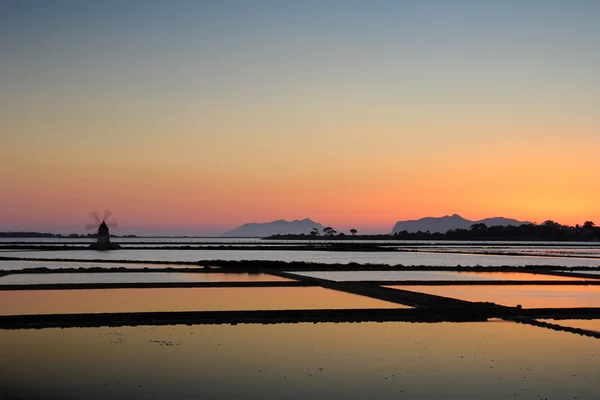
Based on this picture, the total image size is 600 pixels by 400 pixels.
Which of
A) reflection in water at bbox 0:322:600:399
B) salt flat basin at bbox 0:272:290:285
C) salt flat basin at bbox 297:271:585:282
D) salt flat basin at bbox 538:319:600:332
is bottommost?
reflection in water at bbox 0:322:600:399

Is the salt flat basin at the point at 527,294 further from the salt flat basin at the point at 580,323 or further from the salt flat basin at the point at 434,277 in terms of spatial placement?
Result: the salt flat basin at the point at 434,277

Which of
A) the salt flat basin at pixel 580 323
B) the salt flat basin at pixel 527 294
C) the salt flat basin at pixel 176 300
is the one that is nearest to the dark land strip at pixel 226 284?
the salt flat basin at pixel 176 300

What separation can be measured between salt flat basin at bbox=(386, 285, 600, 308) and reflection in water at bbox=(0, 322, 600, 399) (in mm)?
7177

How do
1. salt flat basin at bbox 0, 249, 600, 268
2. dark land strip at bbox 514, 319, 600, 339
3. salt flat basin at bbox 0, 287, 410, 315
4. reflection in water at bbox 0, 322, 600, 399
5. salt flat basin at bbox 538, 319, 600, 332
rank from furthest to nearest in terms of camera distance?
salt flat basin at bbox 0, 249, 600, 268 → salt flat basin at bbox 0, 287, 410, 315 → salt flat basin at bbox 538, 319, 600, 332 → dark land strip at bbox 514, 319, 600, 339 → reflection in water at bbox 0, 322, 600, 399

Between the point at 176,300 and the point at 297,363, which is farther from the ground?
the point at 176,300

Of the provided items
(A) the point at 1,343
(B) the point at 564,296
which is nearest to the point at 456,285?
(B) the point at 564,296

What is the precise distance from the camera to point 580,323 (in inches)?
733

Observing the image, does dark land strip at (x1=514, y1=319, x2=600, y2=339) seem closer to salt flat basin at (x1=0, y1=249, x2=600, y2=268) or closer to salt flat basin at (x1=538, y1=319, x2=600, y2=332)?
salt flat basin at (x1=538, y1=319, x2=600, y2=332)

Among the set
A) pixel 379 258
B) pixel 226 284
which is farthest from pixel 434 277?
pixel 379 258

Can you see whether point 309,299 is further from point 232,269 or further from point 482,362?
point 232,269

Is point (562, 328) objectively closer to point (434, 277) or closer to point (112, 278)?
point (434, 277)

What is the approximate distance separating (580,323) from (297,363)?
9.90 m

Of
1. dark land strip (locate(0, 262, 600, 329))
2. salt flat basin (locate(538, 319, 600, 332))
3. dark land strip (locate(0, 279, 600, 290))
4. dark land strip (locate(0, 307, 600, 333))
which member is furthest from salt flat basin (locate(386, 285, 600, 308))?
salt flat basin (locate(538, 319, 600, 332))

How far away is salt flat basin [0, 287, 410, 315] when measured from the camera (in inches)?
832
